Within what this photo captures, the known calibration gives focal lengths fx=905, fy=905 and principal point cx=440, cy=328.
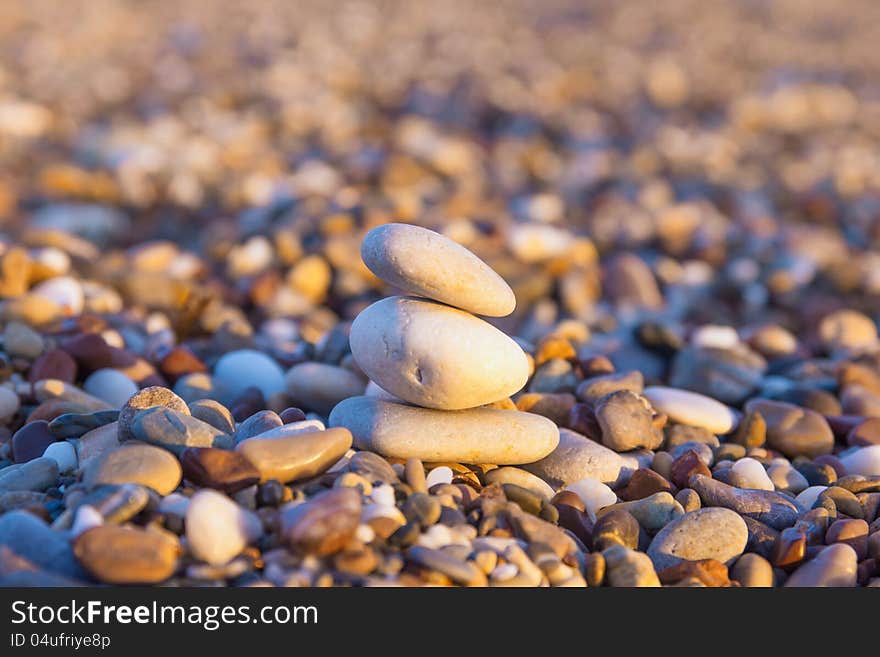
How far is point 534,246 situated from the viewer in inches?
222

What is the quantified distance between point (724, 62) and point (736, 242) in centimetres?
511

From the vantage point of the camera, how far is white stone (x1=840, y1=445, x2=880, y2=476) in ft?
10.8

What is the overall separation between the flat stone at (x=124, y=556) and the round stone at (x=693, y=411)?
6.70ft

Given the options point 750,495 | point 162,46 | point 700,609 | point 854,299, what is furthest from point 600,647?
point 162,46

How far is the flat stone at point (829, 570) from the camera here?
248 centimetres

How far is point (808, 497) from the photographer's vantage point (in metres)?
3.03

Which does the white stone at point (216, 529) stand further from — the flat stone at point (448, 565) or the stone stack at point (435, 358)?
the stone stack at point (435, 358)

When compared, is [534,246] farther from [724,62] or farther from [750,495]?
[724,62]

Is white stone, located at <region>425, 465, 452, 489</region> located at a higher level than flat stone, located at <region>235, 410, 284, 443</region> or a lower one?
lower

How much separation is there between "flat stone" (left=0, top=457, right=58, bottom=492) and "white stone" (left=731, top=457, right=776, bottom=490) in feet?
7.19

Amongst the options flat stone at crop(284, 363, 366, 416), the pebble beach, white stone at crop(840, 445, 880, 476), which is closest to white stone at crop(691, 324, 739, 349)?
the pebble beach

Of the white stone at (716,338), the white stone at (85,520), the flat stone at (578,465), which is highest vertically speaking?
the white stone at (716,338)

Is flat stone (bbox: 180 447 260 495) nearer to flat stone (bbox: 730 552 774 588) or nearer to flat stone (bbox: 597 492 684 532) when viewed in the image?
flat stone (bbox: 597 492 684 532)

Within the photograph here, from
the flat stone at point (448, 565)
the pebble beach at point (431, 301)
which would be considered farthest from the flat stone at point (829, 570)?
the flat stone at point (448, 565)
